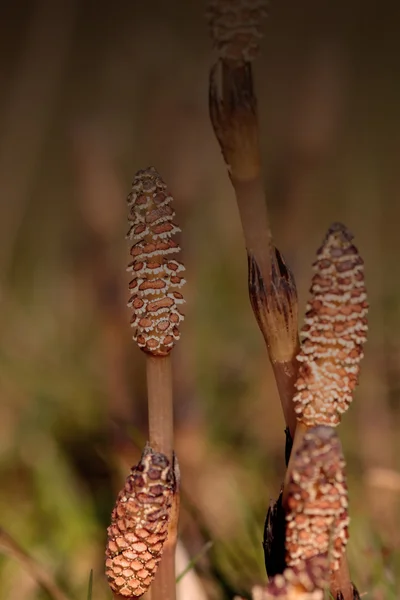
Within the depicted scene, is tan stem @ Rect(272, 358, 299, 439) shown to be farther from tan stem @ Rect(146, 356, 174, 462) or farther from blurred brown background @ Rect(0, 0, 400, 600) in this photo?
blurred brown background @ Rect(0, 0, 400, 600)

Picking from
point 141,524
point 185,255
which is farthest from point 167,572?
Result: point 185,255

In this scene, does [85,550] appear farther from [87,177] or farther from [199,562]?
[87,177]

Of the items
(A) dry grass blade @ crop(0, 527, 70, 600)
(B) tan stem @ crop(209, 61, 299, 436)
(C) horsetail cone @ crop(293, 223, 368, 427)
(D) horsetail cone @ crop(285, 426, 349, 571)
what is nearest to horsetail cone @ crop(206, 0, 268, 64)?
(B) tan stem @ crop(209, 61, 299, 436)

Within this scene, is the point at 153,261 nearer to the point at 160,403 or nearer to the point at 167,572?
the point at 160,403

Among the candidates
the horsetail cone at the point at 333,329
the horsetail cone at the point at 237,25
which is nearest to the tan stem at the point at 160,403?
the horsetail cone at the point at 333,329

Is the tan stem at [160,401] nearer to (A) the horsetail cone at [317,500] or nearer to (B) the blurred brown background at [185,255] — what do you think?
(A) the horsetail cone at [317,500]

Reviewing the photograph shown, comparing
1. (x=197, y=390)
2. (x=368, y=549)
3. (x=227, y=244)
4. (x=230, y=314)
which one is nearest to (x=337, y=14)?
(x=227, y=244)
